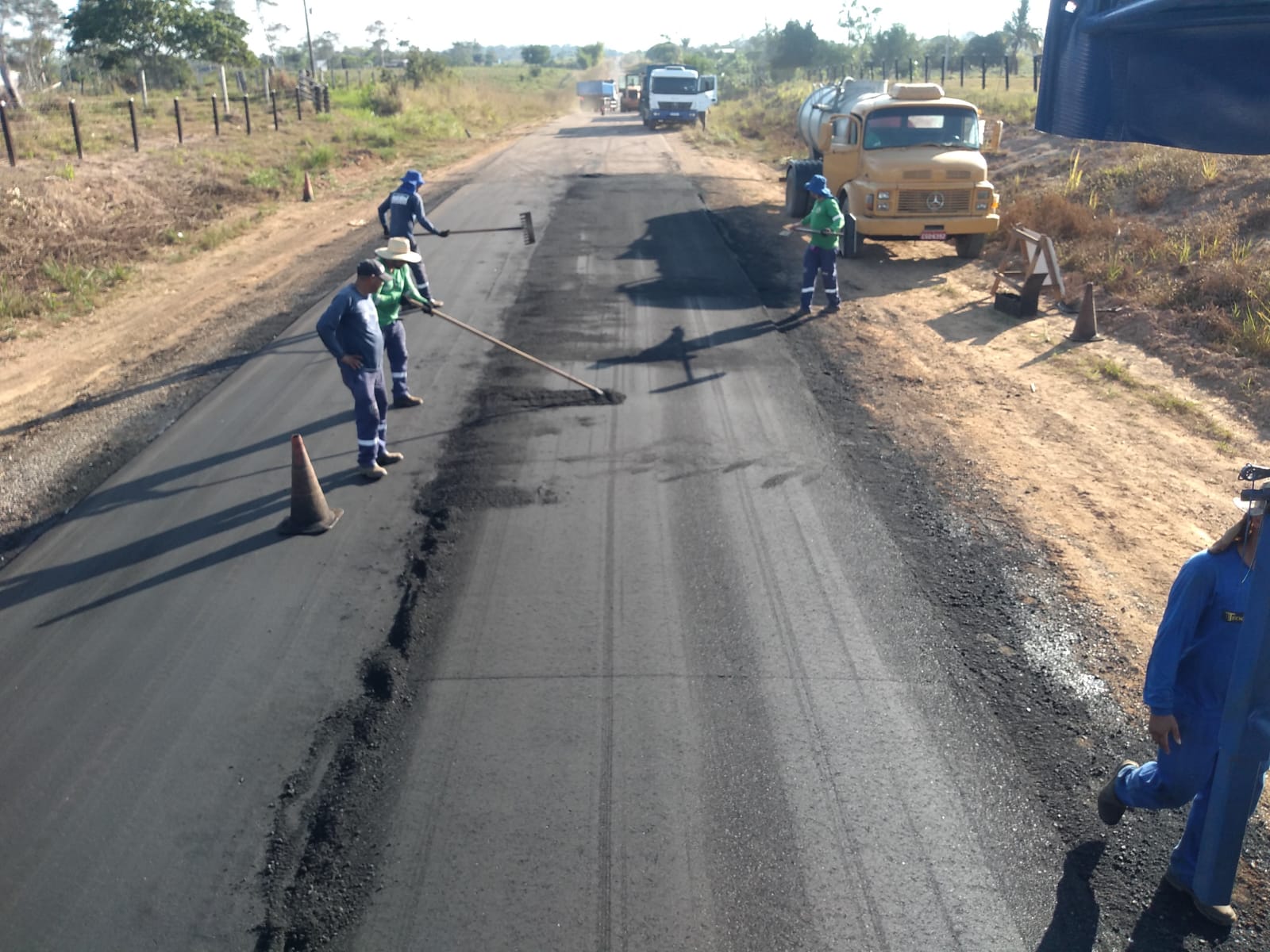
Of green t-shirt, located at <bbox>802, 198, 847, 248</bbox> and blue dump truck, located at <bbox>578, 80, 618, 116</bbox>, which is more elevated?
blue dump truck, located at <bbox>578, 80, 618, 116</bbox>

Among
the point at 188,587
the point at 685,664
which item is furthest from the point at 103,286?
the point at 685,664

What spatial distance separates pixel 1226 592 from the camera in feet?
12.2

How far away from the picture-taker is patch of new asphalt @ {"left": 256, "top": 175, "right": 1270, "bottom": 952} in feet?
13.1

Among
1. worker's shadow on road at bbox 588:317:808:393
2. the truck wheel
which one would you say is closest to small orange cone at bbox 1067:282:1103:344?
worker's shadow on road at bbox 588:317:808:393

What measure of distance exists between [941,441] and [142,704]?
6.49 m

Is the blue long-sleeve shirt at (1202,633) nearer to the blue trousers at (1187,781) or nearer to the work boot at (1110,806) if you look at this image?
the blue trousers at (1187,781)

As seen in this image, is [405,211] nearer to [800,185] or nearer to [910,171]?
[910,171]

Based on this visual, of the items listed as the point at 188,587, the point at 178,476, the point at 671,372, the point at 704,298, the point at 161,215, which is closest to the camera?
the point at 188,587

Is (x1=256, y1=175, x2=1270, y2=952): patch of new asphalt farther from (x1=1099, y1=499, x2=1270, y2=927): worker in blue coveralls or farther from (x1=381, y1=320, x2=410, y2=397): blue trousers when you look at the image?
(x1=381, y1=320, x2=410, y2=397): blue trousers

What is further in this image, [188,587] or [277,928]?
[188,587]

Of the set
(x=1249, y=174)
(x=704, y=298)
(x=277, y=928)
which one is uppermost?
(x=1249, y=174)

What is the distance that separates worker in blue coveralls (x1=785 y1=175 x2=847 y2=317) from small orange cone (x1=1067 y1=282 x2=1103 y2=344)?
2865 mm

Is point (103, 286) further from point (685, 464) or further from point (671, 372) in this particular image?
point (685, 464)

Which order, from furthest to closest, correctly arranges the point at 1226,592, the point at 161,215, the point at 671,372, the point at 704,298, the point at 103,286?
the point at 161,215 → the point at 103,286 → the point at 704,298 → the point at 671,372 → the point at 1226,592
